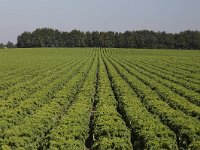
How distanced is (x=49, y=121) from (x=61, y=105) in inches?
180

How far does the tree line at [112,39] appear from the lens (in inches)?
6422

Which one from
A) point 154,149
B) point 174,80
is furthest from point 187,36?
point 154,149

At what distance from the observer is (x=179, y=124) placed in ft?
52.5

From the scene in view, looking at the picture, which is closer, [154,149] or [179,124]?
[154,149]

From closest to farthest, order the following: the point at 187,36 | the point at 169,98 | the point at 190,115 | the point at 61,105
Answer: the point at 190,115, the point at 61,105, the point at 169,98, the point at 187,36

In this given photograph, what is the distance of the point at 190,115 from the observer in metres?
19.1

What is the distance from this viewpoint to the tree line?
163125 mm

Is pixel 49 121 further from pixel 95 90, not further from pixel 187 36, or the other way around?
pixel 187 36

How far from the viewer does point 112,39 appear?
17338 cm

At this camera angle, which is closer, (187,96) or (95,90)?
(187,96)

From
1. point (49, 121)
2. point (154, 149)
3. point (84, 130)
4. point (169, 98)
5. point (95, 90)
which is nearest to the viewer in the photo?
point (154, 149)

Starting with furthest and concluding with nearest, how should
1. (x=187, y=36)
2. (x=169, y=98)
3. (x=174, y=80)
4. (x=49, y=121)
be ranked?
(x=187, y=36) < (x=174, y=80) < (x=169, y=98) < (x=49, y=121)

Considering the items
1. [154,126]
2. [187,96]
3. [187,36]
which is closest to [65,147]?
[154,126]

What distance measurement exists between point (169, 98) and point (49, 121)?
8745mm
